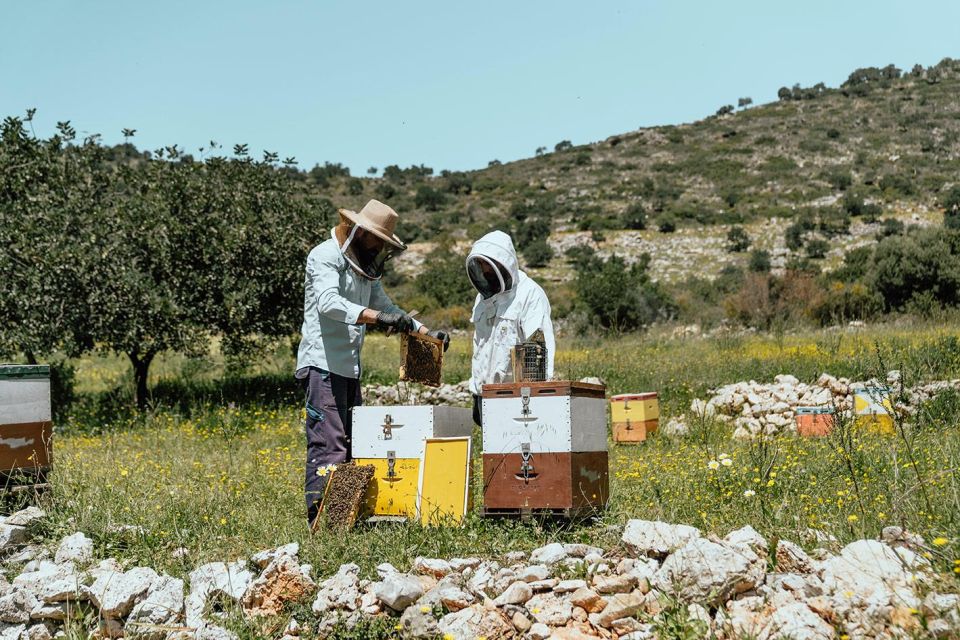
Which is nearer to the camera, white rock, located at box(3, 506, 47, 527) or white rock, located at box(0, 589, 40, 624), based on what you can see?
white rock, located at box(0, 589, 40, 624)

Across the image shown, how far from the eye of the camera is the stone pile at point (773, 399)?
1168 cm

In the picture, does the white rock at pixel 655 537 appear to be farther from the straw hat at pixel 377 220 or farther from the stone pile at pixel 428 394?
the stone pile at pixel 428 394

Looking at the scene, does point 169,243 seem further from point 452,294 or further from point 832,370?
point 452,294

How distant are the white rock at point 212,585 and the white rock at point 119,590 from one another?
0.82 feet

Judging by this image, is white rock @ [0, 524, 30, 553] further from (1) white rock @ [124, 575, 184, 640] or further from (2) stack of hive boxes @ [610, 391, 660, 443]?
(2) stack of hive boxes @ [610, 391, 660, 443]

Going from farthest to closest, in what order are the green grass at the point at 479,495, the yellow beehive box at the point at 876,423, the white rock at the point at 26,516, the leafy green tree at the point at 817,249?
the leafy green tree at the point at 817,249
the yellow beehive box at the point at 876,423
the white rock at the point at 26,516
the green grass at the point at 479,495

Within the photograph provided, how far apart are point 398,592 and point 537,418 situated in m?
1.46

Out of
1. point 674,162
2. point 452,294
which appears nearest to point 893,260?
point 452,294

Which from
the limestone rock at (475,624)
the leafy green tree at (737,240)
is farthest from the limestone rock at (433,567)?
the leafy green tree at (737,240)

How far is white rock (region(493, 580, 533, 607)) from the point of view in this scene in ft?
15.0

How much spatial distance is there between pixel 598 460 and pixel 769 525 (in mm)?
1206

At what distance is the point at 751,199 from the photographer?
177ft

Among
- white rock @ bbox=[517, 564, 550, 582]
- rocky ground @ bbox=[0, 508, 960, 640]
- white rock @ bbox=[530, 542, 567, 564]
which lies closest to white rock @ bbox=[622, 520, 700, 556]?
rocky ground @ bbox=[0, 508, 960, 640]

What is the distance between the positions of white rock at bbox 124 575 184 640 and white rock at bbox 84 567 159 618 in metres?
0.04
